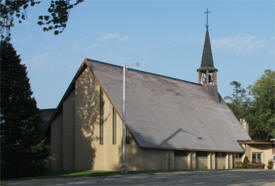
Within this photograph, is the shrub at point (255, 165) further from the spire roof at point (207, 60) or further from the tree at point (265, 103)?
the tree at point (265, 103)

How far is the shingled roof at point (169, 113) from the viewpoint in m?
37.6

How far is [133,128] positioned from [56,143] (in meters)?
10.1

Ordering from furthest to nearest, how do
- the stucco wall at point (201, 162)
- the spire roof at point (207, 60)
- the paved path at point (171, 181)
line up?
the spire roof at point (207, 60) < the stucco wall at point (201, 162) < the paved path at point (171, 181)

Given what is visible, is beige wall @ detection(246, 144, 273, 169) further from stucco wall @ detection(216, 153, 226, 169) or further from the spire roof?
the spire roof

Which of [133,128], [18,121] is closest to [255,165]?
[133,128]

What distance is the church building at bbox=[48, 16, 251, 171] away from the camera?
3694 cm

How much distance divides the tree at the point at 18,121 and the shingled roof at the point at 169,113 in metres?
7.53

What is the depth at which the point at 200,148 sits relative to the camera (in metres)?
39.8

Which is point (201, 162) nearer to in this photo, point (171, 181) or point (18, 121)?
point (18, 121)

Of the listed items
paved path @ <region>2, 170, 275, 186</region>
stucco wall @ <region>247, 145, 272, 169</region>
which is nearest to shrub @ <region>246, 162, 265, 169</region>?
stucco wall @ <region>247, 145, 272, 169</region>

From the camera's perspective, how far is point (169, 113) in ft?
138

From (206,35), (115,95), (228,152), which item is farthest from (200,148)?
(206,35)

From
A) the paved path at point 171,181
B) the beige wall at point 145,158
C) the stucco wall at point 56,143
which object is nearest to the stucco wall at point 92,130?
the beige wall at point 145,158

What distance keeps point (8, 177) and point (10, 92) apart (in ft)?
20.0
